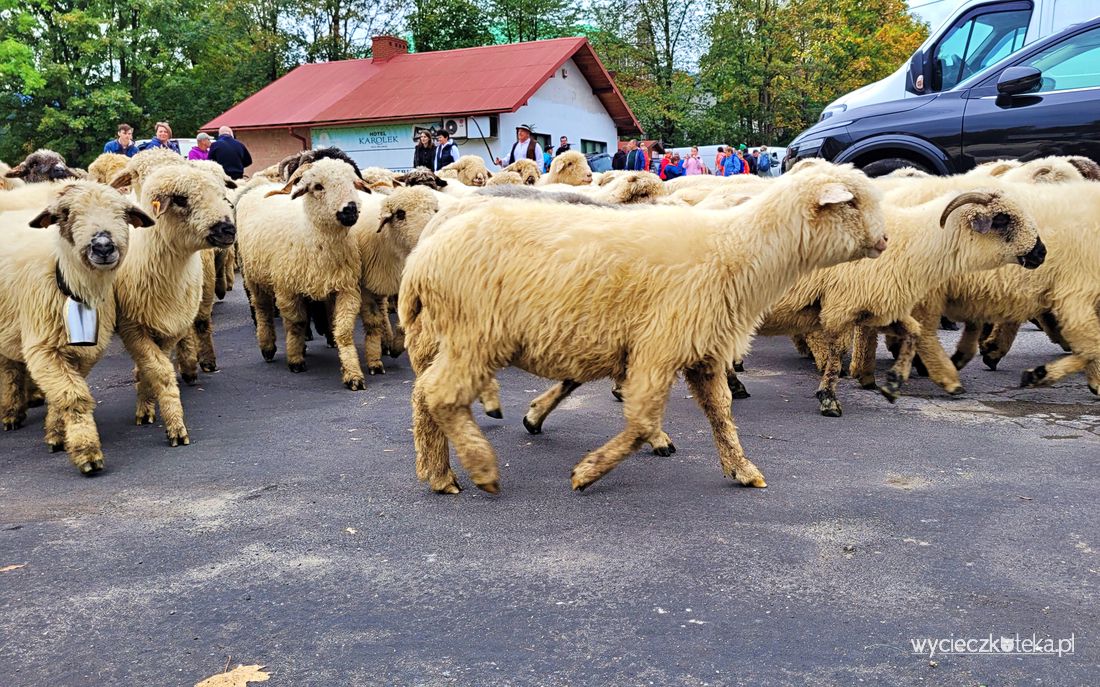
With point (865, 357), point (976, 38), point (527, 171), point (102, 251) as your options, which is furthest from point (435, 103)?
point (102, 251)

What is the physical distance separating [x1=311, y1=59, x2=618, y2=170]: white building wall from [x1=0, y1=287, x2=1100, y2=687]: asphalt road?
1071 inches

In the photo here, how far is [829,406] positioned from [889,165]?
191 inches

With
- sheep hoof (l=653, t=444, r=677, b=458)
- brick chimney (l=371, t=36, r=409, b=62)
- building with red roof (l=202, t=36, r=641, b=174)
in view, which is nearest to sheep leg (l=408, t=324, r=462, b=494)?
sheep hoof (l=653, t=444, r=677, b=458)

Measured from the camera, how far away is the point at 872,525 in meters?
4.47

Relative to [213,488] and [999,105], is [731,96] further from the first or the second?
[213,488]

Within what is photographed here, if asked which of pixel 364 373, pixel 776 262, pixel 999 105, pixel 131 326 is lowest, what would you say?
pixel 364 373

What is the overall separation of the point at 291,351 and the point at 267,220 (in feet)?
4.53

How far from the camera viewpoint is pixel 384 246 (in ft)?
28.2

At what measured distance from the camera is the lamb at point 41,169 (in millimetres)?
10392

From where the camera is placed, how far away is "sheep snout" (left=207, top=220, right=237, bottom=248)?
6.52 metres

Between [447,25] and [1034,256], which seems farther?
[447,25]

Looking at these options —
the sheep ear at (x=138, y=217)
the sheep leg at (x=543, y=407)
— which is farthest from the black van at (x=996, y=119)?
the sheep ear at (x=138, y=217)

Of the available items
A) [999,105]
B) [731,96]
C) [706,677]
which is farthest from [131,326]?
[731,96]

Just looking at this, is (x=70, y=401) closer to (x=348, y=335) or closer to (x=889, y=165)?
(x=348, y=335)
